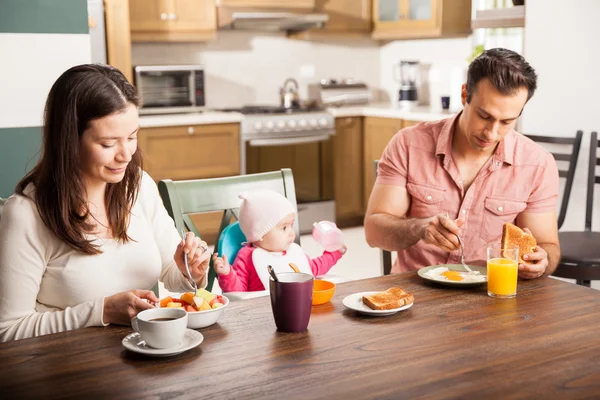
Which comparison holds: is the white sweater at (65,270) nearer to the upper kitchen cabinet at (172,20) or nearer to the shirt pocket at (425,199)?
the shirt pocket at (425,199)

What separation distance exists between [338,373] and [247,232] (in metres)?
0.96

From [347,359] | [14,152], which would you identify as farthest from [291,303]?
[14,152]

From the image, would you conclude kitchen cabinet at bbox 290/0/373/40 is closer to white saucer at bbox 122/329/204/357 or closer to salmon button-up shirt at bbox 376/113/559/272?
salmon button-up shirt at bbox 376/113/559/272

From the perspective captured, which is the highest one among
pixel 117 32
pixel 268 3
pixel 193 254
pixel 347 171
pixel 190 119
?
pixel 268 3

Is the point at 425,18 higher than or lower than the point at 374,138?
higher

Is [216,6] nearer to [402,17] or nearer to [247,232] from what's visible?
[402,17]

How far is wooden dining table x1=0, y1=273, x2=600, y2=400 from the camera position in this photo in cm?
121

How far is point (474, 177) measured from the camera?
2229 millimetres

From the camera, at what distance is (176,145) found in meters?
4.91

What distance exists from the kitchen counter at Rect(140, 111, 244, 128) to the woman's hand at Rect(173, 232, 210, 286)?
3.24m

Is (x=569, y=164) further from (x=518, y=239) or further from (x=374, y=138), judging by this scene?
(x=374, y=138)

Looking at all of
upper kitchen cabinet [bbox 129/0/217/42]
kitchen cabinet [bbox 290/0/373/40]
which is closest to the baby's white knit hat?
upper kitchen cabinet [bbox 129/0/217/42]

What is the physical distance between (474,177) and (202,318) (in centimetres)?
106

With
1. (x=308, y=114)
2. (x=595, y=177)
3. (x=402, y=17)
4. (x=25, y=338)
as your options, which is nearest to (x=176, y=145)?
(x=308, y=114)
